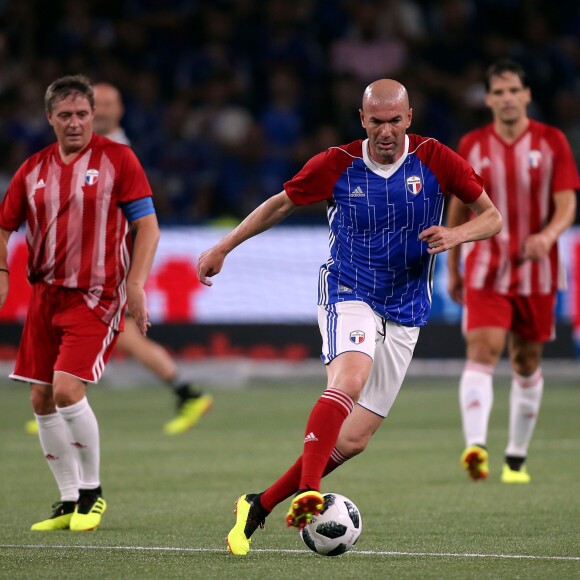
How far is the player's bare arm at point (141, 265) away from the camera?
22.4ft

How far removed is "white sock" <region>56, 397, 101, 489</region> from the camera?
6957 mm

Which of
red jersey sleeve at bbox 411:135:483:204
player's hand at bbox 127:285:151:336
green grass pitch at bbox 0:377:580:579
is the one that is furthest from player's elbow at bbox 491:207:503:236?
player's hand at bbox 127:285:151:336

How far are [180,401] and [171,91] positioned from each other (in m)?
7.48

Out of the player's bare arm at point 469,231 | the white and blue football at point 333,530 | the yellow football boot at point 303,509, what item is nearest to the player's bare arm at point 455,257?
the player's bare arm at point 469,231

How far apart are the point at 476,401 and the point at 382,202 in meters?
2.95

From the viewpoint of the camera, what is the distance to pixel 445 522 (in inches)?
272

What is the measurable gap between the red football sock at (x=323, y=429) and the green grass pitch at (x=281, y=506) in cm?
41

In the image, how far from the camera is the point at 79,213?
7035 mm

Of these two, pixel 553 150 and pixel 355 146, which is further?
pixel 553 150

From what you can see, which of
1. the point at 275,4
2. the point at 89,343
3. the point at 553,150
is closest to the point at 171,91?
the point at 275,4

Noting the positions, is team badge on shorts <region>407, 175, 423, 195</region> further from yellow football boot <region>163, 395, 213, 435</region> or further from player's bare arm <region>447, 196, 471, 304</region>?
yellow football boot <region>163, 395, 213, 435</region>

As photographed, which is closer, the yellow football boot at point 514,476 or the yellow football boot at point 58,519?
the yellow football boot at point 58,519

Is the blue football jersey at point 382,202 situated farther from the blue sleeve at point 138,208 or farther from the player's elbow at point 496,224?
the blue sleeve at point 138,208

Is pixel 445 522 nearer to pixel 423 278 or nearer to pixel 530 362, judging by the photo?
pixel 423 278
